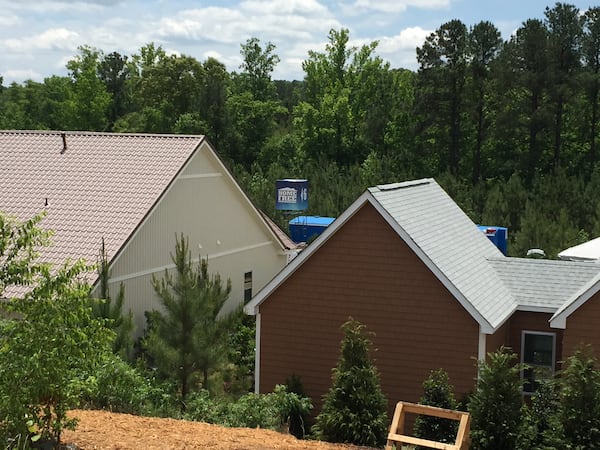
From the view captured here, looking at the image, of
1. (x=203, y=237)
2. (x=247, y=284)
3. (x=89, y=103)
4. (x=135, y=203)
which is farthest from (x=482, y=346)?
(x=89, y=103)

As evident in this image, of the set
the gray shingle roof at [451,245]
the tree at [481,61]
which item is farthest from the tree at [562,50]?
the gray shingle roof at [451,245]

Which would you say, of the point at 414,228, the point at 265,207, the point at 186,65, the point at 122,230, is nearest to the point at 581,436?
the point at 414,228

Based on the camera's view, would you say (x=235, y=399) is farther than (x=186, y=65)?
No

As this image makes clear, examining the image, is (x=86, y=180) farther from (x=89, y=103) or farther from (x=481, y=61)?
(x=89, y=103)

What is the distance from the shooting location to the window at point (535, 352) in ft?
56.6

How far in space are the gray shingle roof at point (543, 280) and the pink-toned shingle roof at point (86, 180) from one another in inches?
395

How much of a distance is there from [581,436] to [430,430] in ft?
7.73

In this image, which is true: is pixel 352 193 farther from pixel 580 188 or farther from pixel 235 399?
pixel 235 399

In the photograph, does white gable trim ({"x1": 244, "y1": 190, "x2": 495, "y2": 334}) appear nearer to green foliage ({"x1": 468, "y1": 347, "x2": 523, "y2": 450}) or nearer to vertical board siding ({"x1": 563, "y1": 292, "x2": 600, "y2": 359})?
vertical board siding ({"x1": 563, "y1": 292, "x2": 600, "y2": 359})

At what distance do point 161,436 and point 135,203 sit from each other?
13.7 metres

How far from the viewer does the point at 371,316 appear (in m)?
17.2

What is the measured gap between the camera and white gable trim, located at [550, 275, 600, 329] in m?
15.6

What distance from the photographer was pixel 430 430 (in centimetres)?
1382

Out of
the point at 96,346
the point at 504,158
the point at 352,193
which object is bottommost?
the point at 96,346
